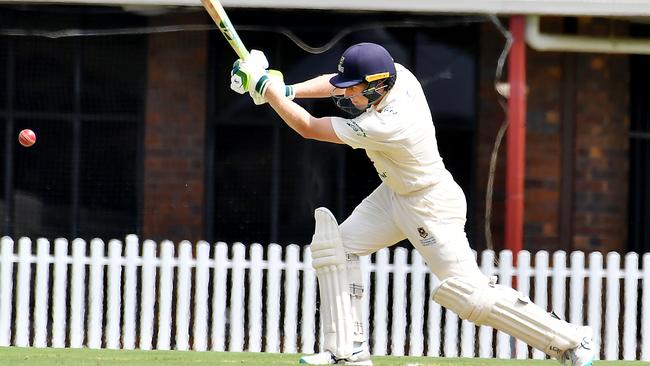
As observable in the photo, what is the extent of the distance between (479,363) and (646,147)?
3158 millimetres

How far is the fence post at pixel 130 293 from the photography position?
380 inches

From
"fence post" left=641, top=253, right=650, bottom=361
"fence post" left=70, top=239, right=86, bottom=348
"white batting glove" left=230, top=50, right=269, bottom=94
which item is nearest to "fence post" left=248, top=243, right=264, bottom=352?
"fence post" left=70, top=239, right=86, bottom=348

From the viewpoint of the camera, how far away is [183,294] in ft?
31.8

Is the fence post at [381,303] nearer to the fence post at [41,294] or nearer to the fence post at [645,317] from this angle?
the fence post at [645,317]

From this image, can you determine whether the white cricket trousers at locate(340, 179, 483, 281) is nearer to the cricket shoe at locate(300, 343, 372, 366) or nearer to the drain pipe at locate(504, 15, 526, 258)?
the cricket shoe at locate(300, 343, 372, 366)

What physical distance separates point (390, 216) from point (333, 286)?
1.41 ft

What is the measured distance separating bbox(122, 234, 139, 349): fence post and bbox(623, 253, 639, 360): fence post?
10.7 feet

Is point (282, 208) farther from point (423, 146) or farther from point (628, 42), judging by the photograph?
point (423, 146)

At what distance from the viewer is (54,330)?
9.80 metres

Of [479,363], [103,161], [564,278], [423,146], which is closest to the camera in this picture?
[423,146]

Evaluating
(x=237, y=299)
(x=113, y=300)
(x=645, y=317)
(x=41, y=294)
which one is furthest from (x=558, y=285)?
(x=41, y=294)

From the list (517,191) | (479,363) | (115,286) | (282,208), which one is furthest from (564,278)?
(115,286)

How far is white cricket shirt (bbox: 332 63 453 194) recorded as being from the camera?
21.0 ft

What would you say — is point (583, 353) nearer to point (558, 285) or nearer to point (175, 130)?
point (558, 285)
